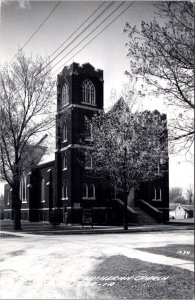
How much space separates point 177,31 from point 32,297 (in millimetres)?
5862

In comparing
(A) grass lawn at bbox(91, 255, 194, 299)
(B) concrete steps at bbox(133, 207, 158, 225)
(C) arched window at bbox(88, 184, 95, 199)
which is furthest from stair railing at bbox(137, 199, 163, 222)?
(C) arched window at bbox(88, 184, 95, 199)

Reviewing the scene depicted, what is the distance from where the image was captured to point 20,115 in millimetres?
23031

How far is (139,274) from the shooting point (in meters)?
7.70

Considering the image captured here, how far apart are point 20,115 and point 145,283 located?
696 inches

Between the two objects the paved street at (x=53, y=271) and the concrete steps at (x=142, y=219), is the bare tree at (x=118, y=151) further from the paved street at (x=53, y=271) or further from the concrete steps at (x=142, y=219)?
the paved street at (x=53, y=271)

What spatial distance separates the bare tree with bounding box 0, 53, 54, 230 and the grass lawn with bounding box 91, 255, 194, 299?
15.1m

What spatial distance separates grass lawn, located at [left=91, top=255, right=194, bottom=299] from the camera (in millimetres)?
6559

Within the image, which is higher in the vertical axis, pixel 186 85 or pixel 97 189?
pixel 186 85

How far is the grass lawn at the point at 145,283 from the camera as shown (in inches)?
258

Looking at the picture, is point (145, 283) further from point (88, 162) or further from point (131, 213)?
point (131, 213)

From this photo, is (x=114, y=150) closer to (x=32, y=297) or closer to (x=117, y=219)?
(x=117, y=219)

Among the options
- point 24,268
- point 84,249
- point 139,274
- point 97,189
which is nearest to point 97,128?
point 97,189

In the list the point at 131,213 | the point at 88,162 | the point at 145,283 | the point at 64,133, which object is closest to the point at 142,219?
the point at 131,213

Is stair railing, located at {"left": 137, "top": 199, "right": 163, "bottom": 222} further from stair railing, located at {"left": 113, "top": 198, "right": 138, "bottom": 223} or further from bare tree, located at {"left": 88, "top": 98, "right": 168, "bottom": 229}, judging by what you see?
stair railing, located at {"left": 113, "top": 198, "right": 138, "bottom": 223}
